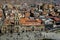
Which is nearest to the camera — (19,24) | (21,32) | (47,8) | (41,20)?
(21,32)

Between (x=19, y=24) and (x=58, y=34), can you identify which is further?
(x=19, y=24)

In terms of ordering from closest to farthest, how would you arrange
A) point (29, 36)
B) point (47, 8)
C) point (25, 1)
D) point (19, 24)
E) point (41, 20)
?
1. point (29, 36)
2. point (19, 24)
3. point (41, 20)
4. point (47, 8)
5. point (25, 1)

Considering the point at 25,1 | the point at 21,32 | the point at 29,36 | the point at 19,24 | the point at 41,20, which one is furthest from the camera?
the point at 25,1

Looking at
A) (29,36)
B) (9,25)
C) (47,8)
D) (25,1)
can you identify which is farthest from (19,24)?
(25,1)

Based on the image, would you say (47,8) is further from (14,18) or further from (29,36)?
(29,36)

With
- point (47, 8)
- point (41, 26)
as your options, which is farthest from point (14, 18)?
point (47, 8)

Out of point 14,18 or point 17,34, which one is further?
point 14,18

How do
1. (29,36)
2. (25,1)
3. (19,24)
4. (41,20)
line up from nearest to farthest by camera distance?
1. (29,36)
2. (19,24)
3. (41,20)
4. (25,1)

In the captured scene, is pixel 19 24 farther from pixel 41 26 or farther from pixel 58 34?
pixel 58 34
